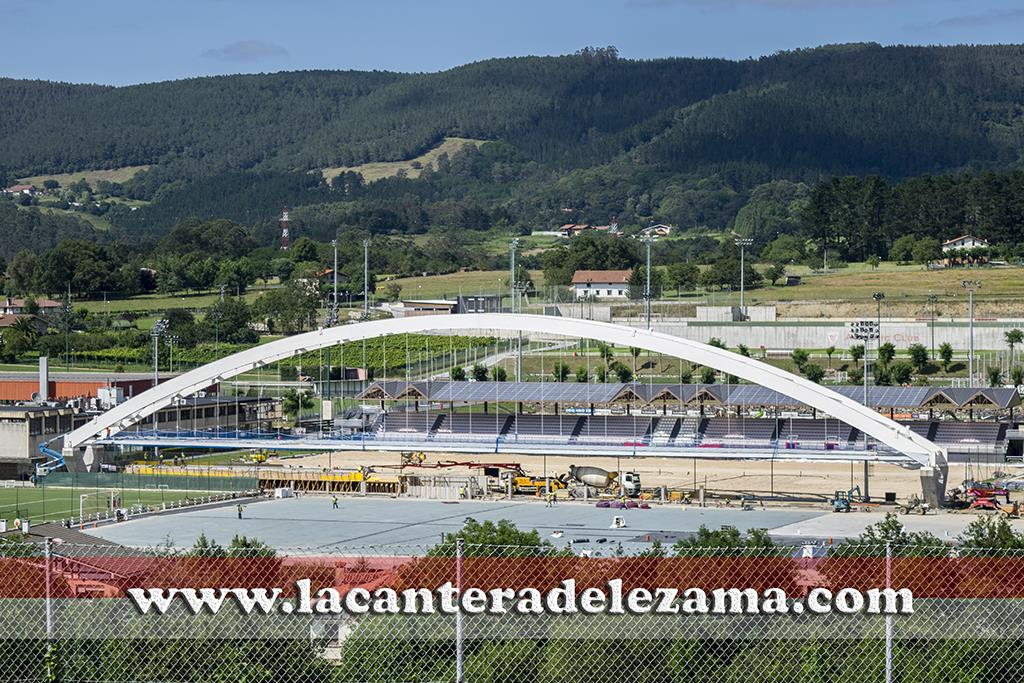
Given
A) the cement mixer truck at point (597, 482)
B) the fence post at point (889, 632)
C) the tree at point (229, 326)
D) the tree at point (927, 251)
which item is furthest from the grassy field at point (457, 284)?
the fence post at point (889, 632)

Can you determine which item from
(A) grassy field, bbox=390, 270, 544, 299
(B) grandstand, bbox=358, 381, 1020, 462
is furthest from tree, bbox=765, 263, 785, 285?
(B) grandstand, bbox=358, 381, 1020, 462

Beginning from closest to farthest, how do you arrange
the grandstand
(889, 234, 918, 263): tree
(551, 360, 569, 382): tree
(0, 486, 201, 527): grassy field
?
(0, 486, 201, 527): grassy field
the grandstand
(551, 360, 569, 382): tree
(889, 234, 918, 263): tree

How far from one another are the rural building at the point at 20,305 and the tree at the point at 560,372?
1986 inches

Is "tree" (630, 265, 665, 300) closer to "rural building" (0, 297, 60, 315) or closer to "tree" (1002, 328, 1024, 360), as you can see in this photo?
"tree" (1002, 328, 1024, 360)

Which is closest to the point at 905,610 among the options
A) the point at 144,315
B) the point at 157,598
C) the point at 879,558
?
the point at 879,558

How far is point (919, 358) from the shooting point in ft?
263

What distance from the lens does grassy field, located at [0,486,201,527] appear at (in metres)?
44.8

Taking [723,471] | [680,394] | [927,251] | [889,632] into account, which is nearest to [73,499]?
[723,471]

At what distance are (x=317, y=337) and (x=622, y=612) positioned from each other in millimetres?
42570

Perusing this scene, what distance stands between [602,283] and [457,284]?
1462cm

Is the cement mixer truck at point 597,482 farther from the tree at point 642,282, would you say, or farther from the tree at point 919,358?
the tree at point 642,282

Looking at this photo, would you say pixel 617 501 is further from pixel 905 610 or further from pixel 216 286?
pixel 216 286

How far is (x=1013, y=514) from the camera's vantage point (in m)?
43.2

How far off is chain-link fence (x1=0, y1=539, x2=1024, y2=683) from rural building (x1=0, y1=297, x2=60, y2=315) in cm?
10842
